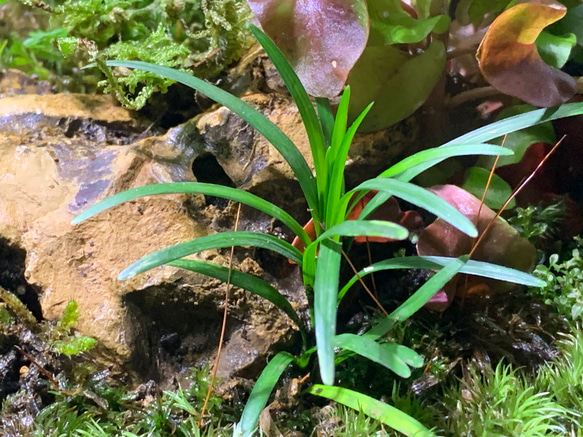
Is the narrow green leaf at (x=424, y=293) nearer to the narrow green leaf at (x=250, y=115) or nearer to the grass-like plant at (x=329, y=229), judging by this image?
the grass-like plant at (x=329, y=229)

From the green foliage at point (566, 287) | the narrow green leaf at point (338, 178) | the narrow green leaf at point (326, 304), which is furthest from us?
the green foliage at point (566, 287)

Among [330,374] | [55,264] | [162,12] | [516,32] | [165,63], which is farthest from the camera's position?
[162,12]

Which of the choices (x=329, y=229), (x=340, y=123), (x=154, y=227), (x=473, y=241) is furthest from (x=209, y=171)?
(x=473, y=241)

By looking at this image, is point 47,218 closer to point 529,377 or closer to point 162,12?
point 162,12

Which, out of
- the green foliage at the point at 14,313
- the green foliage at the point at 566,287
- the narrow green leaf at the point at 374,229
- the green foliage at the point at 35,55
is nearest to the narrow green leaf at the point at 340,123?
the narrow green leaf at the point at 374,229

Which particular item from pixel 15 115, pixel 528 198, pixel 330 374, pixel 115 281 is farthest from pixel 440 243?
pixel 15 115

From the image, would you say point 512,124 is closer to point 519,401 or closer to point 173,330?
point 519,401

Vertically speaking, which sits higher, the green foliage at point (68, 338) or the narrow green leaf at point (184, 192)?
the narrow green leaf at point (184, 192)
